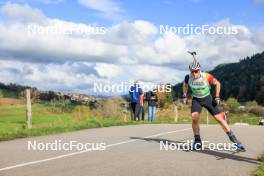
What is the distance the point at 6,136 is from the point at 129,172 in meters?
7.24

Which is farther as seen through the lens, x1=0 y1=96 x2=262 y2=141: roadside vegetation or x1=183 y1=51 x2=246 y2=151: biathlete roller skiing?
x1=0 y1=96 x2=262 y2=141: roadside vegetation

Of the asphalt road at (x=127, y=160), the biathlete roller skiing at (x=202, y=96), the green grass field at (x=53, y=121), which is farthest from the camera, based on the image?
the green grass field at (x=53, y=121)

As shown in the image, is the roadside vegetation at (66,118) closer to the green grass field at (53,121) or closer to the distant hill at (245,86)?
the green grass field at (53,121)

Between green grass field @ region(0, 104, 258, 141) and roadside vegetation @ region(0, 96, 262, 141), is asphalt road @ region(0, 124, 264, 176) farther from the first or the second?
roadside vegetation @ region(0, 96, 262, 141)

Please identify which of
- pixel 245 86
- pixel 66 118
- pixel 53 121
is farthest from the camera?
pixel 245 86

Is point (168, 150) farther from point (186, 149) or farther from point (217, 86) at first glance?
point (217, 86)

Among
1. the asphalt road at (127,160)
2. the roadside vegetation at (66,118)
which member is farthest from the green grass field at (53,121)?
the asphalt road at (127,160)

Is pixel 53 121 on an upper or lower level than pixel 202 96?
lower

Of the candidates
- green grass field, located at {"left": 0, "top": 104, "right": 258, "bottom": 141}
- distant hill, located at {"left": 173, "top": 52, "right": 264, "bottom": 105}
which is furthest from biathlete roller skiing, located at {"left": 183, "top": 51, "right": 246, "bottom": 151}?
distant hill, located at {"left": 173, "top": 52, "right": 264, "bottom": 105}

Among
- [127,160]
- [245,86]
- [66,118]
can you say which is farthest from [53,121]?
[245,86]

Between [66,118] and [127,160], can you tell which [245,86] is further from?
[127,160]

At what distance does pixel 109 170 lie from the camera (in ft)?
27.0

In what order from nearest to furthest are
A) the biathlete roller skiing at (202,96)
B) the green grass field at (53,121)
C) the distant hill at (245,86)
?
the biathlete roller skiing at (202,96), the green grass field at (53,121), the distant hill at (245,86)

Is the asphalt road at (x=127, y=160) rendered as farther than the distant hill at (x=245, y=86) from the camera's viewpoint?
No
